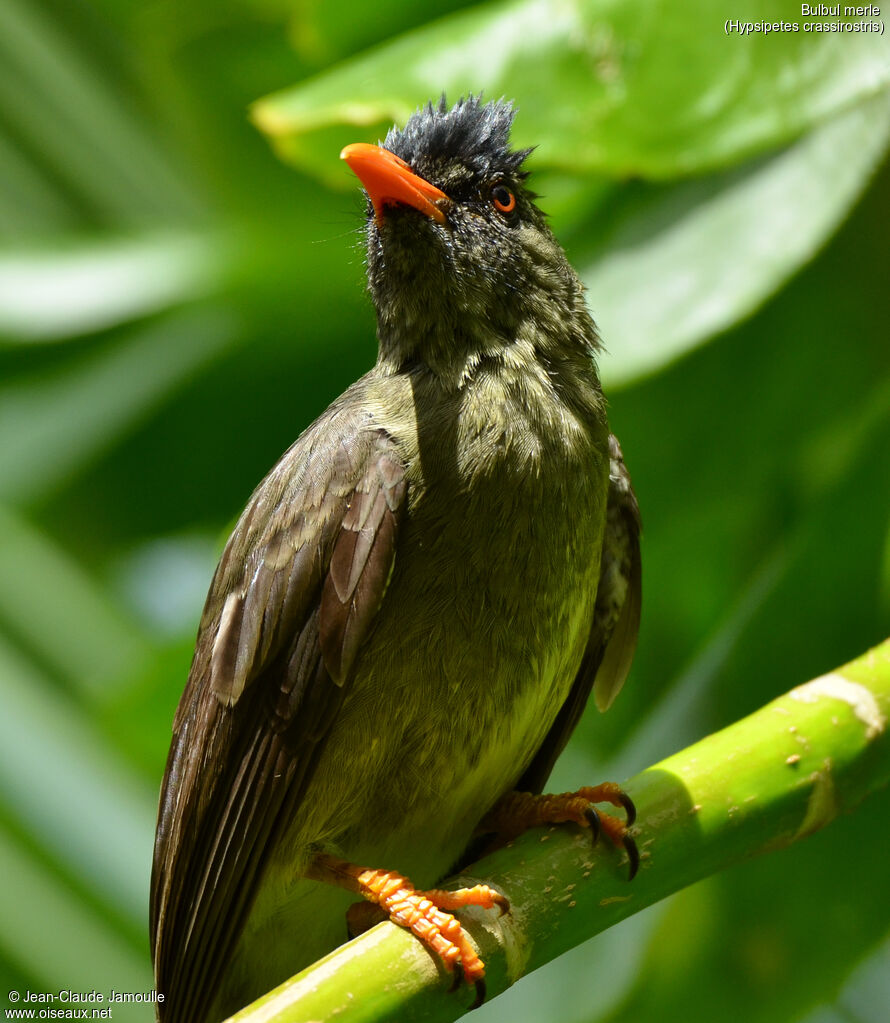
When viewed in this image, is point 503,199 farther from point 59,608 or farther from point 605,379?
point 59,608

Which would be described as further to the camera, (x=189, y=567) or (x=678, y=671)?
(x=189, y=567)

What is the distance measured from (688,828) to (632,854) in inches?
3.9

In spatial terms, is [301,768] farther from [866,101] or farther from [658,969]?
[866,101]

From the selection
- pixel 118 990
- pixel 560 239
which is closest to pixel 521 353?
pixel 560 239

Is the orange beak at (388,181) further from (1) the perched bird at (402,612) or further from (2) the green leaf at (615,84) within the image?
(2) the green leaf at (615,84)

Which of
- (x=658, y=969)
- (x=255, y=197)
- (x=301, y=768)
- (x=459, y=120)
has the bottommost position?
(x=658, y=969)

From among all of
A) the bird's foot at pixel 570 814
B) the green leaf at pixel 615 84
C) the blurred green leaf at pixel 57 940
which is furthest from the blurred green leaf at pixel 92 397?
the bird's foot at pixel 570 814

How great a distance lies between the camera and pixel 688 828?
1946mm

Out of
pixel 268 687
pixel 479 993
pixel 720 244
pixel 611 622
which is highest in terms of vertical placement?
pixel 720 244

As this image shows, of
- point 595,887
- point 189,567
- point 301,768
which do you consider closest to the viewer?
point 595,887

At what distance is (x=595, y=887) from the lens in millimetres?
1938

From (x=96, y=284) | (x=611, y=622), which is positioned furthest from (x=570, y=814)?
(x=96, y=284)

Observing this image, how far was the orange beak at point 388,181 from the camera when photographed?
2279 millimetres

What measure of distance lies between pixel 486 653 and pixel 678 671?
1181 mm
